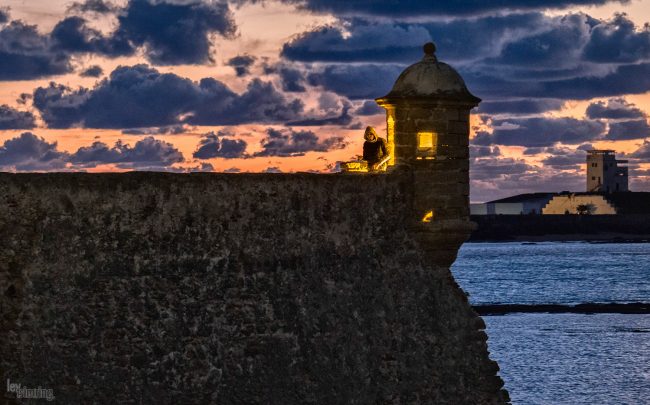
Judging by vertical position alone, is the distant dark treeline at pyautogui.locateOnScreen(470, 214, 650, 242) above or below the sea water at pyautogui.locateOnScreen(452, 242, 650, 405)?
above

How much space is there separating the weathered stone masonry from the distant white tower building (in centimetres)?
13142

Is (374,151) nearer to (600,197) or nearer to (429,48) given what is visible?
(429,48)

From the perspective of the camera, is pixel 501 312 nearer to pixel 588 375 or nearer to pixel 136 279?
pixel 588 375

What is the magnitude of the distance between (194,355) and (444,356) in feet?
11.7

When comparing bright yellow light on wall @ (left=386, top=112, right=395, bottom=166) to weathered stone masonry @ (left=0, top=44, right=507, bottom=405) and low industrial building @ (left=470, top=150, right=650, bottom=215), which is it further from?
low industrial building @ (left=470, top=150, right=650, bottom=215)

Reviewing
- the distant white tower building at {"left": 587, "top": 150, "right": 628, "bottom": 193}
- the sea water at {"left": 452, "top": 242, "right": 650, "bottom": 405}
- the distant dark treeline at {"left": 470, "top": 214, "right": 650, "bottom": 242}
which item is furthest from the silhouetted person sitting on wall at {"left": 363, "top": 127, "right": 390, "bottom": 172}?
the distant white tower building at {"left": 587, "top": 150, "right": 628, "bottom": 193}

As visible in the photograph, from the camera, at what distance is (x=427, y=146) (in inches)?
635

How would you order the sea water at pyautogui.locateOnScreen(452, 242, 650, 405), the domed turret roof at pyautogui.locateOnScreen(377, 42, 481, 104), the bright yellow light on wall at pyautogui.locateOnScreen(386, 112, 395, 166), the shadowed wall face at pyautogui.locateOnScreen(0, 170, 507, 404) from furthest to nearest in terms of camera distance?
the sea water at pyautogui.locateOnScreen(452, 242, 650, 405)
the bright yellow light on wall at pyautogui.locateOnScreen(386, 112, 395, 166)
the domed turret roof at pyautogui.locateOnScreen(377, 42, 481, 104)
the shadowed wall face at pyautogui.locateOnScreen(0, 170, 507, 404)

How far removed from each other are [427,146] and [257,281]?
3225 millimetres

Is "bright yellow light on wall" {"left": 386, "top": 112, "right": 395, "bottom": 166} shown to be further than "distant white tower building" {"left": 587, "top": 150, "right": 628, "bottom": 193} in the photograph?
No

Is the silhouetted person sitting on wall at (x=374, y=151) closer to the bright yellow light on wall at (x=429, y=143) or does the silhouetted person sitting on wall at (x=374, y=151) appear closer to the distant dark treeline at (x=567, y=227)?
the bright yellow light on wall at (x=429, y=143)

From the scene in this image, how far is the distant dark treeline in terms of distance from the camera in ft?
435

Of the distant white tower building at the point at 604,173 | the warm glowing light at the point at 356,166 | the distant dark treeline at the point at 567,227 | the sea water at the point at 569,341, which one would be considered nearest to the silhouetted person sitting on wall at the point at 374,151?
the warm glowing light at the point at 356,166

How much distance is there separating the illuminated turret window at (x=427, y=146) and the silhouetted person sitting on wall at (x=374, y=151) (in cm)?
46
